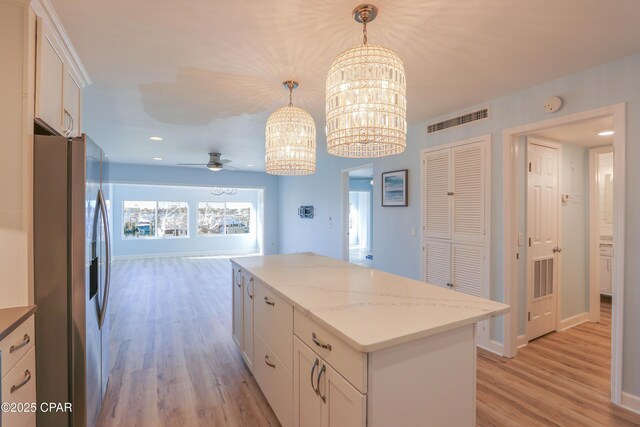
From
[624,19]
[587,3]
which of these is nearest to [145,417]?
[587,3]

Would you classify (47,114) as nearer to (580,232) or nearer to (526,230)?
(526,230)

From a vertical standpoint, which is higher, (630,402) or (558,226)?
(558,226)

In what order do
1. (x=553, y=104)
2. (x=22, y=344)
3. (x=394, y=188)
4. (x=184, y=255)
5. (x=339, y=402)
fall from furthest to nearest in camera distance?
(x=184, y=255) < (x=394, y=188) < (x=553, y=104) < (x=22, y=344) < (x=339, y=402)

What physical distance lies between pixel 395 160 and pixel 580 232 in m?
2.45

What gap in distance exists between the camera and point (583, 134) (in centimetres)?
331

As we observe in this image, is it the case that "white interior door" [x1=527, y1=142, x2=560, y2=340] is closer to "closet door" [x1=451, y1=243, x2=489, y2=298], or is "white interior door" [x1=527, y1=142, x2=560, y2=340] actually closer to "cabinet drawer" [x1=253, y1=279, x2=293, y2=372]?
"closet door" [x1=451, y1=243, x2=489, y2=298]

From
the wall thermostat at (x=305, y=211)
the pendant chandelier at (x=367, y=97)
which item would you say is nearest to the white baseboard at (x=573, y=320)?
the pendant chandelier at (x=367, y=97)

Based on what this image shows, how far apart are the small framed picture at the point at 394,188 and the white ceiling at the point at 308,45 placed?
39.8 inches

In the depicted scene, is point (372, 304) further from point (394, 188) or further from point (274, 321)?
point (394, 188)

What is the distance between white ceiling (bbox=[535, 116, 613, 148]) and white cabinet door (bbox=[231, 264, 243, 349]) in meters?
3.16

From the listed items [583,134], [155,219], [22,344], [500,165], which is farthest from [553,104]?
[155,219]

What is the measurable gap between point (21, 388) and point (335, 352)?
139 centimetres

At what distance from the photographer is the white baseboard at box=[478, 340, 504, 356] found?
2.95 m

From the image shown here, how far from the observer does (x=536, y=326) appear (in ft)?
10.8
